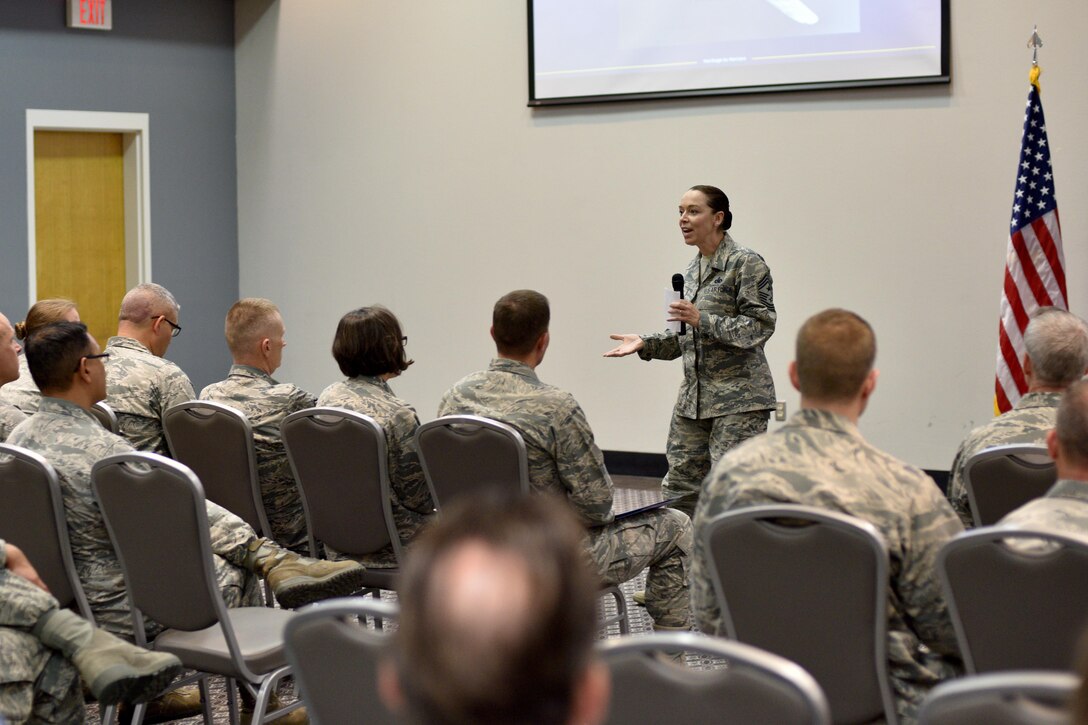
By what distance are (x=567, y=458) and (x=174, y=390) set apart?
1593mm

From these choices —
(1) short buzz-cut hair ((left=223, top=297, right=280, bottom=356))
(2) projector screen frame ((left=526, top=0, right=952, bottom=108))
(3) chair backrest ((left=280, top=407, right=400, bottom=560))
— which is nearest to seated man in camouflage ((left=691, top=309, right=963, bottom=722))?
(3) chair backrest ((left=280, top=407, right=400, bottom=560))

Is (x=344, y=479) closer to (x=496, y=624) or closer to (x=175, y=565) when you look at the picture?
(x=175, y=565)

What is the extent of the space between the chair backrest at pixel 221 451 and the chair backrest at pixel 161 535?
839mm

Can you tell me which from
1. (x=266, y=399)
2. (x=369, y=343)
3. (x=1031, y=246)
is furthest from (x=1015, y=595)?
(x=1031, y=246)

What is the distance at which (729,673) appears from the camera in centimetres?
160

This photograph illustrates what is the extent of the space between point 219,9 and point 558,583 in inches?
360

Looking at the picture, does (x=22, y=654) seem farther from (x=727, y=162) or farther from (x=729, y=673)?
(x=727, y=162)

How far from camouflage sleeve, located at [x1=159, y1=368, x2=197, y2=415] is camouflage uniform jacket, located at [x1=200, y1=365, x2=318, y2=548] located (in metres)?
0.21

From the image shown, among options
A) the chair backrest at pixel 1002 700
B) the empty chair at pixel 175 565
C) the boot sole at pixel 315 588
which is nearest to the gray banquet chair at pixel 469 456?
the boot sole at pixel 315 588

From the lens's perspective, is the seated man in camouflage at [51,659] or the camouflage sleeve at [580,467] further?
the camouflage sleeve at [580,467]

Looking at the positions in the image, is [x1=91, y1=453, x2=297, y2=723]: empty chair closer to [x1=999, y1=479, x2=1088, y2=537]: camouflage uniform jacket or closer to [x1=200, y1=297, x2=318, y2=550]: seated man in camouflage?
[x1=200, y1=297, x2=318, y2=550]: seated man in camouflage

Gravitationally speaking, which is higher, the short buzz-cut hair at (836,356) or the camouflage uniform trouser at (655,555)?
the short buzz-cut hair at (836,356)

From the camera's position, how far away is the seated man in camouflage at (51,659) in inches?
91.7

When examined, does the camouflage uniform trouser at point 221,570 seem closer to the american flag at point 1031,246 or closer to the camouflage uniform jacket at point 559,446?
the camouflage uniform jacket at point 559,446
